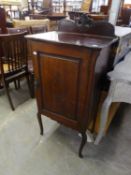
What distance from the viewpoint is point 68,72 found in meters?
1.07

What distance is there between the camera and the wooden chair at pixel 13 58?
1.76 meters

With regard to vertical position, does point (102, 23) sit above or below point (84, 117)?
above

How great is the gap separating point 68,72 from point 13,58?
108 centimetres

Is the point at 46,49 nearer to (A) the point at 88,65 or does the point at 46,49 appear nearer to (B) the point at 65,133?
(A) the point at 88,65

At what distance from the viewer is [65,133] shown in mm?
1665

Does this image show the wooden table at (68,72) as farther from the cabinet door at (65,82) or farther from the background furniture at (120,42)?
the background furniture at (120,42)

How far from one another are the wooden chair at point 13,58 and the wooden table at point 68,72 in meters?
0.74

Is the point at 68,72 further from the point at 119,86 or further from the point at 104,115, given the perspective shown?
the point at 104,115

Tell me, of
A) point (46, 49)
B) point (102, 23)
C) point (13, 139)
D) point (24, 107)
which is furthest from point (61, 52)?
point (24, 107)

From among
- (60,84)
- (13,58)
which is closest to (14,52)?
(13,58)

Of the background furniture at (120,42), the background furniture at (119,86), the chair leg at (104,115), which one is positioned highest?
the background furniture at (120,42)

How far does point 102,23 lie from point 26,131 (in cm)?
127

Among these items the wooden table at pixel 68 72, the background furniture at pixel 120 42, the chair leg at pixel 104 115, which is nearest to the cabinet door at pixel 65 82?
the wooden table at pixel 68 72

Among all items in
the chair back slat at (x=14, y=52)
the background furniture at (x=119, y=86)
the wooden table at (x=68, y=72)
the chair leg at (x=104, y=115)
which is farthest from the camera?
the chair back slat at (x=14, y=52)
